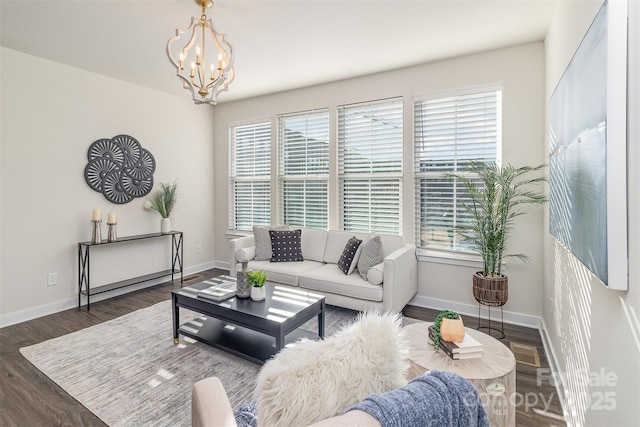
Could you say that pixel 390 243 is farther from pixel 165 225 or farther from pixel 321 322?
pixel 165 225

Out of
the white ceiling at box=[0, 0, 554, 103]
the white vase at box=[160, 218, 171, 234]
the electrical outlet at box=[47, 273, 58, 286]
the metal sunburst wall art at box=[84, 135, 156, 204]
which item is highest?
the white ceiling at box=[0, 0, 554, 103]

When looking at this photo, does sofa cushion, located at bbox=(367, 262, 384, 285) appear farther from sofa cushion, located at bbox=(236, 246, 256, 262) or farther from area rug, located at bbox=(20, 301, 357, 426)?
sofa cushion, located at bbox=(236, 246, 256, 262)

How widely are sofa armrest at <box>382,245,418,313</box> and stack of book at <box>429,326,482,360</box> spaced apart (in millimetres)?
1356

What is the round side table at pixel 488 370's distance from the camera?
4.65 ft

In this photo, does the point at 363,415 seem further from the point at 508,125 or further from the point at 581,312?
the point at 508,125

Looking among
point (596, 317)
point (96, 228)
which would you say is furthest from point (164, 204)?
point (596, 317)

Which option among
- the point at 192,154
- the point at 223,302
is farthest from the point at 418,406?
the point at 192,154

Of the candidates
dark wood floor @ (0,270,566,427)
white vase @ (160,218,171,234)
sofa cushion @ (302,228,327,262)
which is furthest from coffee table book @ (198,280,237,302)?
white vase @ (160,218,171,234)

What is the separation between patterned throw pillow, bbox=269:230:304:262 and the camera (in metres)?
3.91

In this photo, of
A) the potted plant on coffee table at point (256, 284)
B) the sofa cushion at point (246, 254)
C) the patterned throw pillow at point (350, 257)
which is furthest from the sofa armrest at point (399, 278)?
the sofa cushion at point (246, 254)

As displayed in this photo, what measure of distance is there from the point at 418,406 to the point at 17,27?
163 inches

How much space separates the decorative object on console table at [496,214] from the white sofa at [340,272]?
0.67 meters

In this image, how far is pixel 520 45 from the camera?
3125 millimetres

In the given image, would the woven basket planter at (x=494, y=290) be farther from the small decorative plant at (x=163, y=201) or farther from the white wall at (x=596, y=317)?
the small decorative plant at (x=163, y=201)
